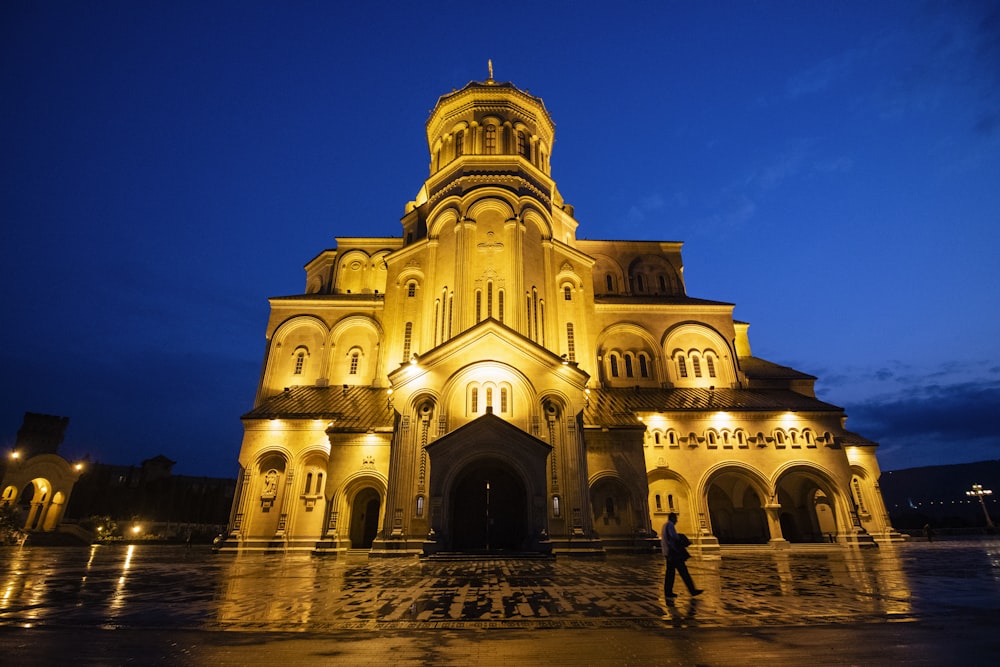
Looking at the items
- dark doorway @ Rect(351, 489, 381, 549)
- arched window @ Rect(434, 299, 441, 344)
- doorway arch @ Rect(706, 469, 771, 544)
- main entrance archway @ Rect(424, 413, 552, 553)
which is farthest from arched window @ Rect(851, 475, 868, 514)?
dark doorway @ Rect(351, 489, 381, 549)

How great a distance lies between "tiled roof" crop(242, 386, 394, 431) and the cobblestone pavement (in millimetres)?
13040

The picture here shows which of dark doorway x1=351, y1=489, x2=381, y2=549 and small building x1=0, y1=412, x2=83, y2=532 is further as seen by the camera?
small building x1=0, y1=412, x2=83, y2=532

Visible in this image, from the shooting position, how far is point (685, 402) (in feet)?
87.1

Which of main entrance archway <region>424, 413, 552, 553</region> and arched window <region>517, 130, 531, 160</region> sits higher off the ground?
arched window <region>517, 130, 531, 160</region>

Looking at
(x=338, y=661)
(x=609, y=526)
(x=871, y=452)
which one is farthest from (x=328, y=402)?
(x=871, y=452)

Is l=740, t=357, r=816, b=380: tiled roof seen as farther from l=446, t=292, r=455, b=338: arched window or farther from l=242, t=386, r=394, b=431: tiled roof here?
l=242, t=386, r=394, b=431: tiled roof

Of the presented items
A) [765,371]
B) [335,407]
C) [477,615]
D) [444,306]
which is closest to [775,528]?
[765,371]

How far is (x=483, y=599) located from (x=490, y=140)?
2947 cm

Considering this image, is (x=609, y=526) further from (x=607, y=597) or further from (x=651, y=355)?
(x=607, y=597)

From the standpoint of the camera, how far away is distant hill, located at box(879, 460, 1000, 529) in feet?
241

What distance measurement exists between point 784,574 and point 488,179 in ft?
81.3

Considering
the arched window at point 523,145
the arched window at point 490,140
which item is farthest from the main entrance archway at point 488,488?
the arched window at point 523,145

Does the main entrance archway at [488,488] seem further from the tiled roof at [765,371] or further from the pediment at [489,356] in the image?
the tiled roof at [765,371]

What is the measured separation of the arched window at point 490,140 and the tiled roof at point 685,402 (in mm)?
16926
